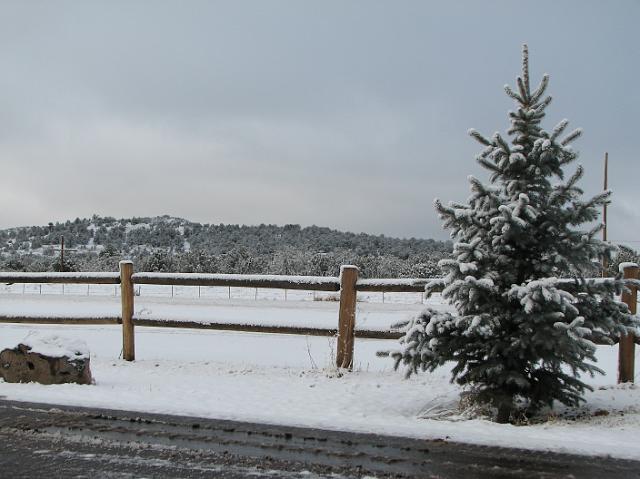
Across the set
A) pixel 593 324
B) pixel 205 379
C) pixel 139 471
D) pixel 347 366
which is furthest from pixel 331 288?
pixel 139 471

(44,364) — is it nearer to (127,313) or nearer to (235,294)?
(127,313)

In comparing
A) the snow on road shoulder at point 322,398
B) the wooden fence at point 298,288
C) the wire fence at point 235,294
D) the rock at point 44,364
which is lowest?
the wire fence at point 235,294

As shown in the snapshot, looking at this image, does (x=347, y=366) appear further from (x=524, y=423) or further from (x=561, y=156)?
(x=561, y=156)

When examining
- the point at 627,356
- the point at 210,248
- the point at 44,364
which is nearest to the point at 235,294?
the point at 44,364

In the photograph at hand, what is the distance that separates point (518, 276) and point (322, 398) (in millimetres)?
2453

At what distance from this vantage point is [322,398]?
6418 millimetres

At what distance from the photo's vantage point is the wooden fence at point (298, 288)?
7.14 meters

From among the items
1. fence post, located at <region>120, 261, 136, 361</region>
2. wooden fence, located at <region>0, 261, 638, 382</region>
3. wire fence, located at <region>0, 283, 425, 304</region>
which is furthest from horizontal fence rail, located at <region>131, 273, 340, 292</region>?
wire fence, located at <region>0, 283, 425, 304</region>

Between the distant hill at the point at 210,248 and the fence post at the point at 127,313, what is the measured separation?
5905 mm

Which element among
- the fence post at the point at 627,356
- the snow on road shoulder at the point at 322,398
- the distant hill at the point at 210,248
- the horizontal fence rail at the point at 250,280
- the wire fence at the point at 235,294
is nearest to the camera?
the snow on road shoulder at the point at 322,398

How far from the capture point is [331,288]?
26.5ft

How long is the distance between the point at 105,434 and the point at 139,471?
1.06 metres

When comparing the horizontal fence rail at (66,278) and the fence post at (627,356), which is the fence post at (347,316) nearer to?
the fence post at (627,356)

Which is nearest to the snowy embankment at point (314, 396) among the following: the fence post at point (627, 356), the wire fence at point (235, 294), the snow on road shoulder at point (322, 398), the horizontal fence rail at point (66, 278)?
the snow on road shoulder at point (322, 398)
